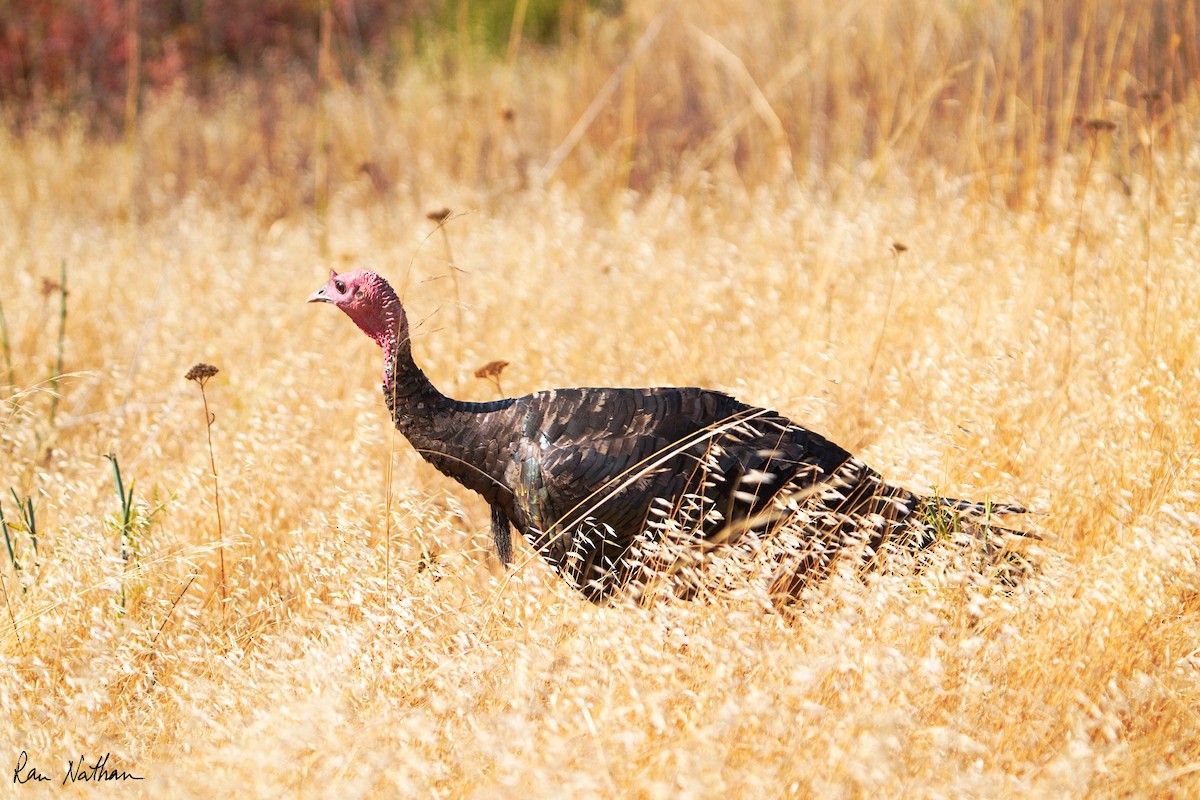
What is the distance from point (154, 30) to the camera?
10.3 metres

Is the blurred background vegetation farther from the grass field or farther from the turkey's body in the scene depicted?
the turkey's body

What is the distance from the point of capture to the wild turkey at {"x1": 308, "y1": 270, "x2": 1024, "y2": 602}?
264 centimetres

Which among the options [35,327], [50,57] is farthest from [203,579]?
[50,57]

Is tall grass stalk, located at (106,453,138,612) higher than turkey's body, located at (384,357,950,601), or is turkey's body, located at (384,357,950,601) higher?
turkey's body, located at (384,357,950,601)

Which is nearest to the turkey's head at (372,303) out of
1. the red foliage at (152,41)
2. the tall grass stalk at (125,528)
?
the tall grass stalk at (125,528)

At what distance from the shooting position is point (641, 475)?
258cm

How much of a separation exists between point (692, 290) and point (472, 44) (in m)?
4.64

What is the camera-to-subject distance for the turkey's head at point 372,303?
108 inches

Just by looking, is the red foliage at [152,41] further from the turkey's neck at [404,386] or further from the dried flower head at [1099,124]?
the turkey's neck at [404,386]

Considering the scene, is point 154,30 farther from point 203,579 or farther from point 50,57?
point 203,579

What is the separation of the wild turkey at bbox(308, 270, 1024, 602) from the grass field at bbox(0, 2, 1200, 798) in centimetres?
13

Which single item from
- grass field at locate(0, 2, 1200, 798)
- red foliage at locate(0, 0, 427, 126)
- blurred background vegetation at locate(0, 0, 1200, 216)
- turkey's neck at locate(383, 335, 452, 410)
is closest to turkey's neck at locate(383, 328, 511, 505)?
turkey's neck at locate(383, 335, 452, 410)

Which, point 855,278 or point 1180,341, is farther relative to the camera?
point 855,278

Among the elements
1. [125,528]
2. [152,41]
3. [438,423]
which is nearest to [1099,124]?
[438,423]
